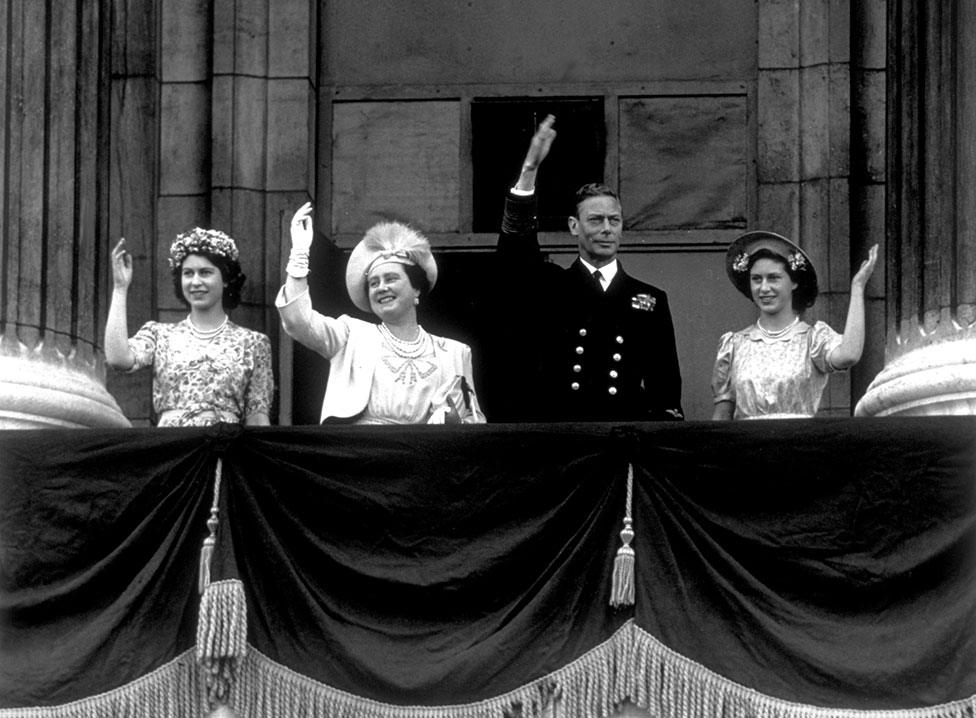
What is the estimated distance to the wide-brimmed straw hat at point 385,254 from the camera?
1396cm

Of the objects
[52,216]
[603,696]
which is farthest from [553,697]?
[52,216]

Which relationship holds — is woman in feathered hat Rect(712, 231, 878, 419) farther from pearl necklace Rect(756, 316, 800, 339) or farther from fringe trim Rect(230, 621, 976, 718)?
fringe trim Rect(230, 621, 976, 718)

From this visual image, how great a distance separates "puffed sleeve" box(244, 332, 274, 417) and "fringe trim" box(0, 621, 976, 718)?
1.76 m

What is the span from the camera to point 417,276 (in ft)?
46.0

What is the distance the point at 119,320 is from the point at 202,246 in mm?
704

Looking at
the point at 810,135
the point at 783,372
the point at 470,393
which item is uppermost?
the point at 810,135

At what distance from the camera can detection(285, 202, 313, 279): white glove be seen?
13.5 metres

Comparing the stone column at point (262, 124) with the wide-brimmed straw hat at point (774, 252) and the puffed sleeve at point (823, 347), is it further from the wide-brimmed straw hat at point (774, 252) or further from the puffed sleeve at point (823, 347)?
the puffed sleeve at point (823, 347)

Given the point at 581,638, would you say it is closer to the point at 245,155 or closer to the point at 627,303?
the point at 627,303

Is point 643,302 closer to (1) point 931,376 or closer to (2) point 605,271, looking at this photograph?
(2) point 605,271

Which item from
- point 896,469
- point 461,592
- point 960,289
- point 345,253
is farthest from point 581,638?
point 345,253

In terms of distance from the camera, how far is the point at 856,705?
491 inches

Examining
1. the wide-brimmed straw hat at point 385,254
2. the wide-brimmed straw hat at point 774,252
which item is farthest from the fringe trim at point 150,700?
the wide-brimmed straw hat at point 774,252

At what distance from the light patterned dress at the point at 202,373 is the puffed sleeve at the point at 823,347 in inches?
102
